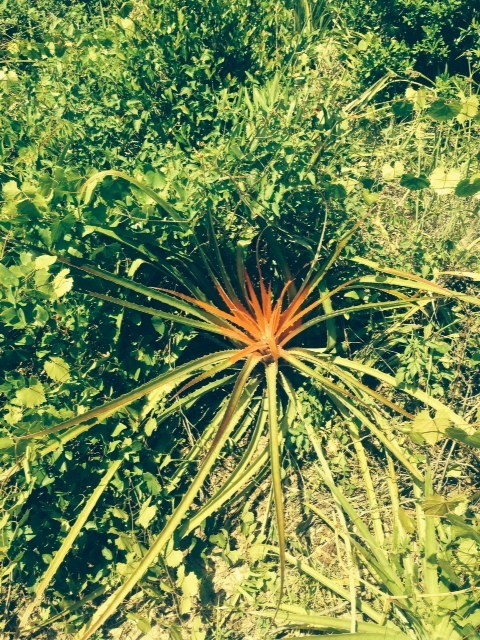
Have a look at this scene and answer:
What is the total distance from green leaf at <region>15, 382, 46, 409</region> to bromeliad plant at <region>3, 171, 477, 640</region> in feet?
0.31

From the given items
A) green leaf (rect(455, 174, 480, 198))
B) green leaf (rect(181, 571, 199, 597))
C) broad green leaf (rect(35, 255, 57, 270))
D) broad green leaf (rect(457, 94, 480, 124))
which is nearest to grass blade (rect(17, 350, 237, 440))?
broad green leaf (rect(35, 255, 57, 270))

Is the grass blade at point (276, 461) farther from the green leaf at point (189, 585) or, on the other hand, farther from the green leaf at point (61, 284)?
the green leaf at point (61, 284)

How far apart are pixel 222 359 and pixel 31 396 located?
0.59 meters

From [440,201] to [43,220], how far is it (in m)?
1.31

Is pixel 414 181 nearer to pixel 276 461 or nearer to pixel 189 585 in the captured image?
pixel 276 461

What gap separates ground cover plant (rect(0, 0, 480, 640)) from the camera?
1.83 m


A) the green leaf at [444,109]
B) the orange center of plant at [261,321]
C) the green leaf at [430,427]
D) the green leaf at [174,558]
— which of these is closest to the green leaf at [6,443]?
the green leaf at [174,558]

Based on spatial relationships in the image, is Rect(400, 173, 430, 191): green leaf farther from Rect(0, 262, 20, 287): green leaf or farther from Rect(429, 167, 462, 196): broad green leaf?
Rect(0, 262, 20, 287): green leaf

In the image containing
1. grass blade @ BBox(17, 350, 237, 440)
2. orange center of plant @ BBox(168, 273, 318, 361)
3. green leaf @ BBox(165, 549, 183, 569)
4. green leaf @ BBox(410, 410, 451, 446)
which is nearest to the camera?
green leaf @ BBox(410, 410, 451, 446)

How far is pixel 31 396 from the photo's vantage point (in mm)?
1785

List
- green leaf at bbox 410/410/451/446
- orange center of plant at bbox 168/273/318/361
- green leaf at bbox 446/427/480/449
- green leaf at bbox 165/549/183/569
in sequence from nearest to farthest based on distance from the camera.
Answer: green leaf at bbox 446/427/480/449 < green leaf at bbox 410/410/451/446 < green leaf at bbox 165/549/183/569 < orange center of plant at bbox 168/273/318/361

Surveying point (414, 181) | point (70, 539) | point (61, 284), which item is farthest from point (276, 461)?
point (414, 181)

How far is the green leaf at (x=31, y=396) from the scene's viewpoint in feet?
5.84

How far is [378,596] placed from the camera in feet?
6.12
